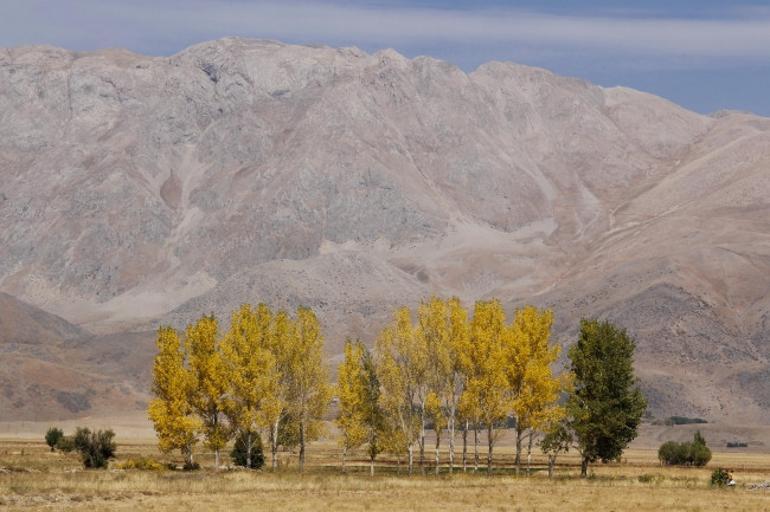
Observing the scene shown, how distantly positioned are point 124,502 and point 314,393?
106 ft

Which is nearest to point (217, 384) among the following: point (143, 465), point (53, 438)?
point (143, 465)

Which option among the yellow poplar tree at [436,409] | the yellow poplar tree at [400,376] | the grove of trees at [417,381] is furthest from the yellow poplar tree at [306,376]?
the yellow poplar tree at [436,409]

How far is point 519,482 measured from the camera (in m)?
68.7

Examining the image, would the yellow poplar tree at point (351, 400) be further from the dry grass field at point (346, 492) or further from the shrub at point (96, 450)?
the shrub at point (96, 450)

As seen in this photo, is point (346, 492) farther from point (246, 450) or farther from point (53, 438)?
point (53, 438)

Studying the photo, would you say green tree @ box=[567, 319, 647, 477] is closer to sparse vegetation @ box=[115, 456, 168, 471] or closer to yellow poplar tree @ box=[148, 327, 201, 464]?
yellow poplar tree @ box=[148, 327, 201, 464]

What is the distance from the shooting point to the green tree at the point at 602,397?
7712 centimetres

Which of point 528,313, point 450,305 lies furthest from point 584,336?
point 450,305

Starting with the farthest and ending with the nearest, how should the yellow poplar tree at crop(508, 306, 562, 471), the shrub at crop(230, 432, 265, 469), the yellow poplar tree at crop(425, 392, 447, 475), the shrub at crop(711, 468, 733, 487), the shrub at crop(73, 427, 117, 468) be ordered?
the yellow poplar tree at crop(425, 392, 447, 475)
the shrub at crop(230, 432, 265, 469)
the shrub at crop(73, 427, 117, 468)
the yellow poplar tree at crop(508, 306, 562, 471)
the shrub at crop(711, 468, 733, 487)

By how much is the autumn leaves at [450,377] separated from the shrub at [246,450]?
6.27 metres

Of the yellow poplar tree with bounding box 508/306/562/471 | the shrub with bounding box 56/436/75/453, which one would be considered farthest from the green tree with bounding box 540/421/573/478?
the shrub with bounding box 56/436/75/453

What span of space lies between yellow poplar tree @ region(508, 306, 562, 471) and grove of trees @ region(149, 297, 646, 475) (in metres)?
0.08

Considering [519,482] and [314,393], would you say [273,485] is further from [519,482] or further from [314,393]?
[314,393]

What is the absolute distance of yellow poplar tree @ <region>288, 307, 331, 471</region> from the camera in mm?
83062
